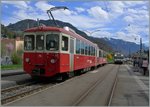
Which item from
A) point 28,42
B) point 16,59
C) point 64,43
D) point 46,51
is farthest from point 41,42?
point 16,59

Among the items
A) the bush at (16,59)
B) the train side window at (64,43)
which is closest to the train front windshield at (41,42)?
the train side window at (64,43)

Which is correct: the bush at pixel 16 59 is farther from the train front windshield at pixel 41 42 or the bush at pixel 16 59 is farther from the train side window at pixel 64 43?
the train side window at pixel 64 43

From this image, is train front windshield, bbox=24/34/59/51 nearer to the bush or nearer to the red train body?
the red train body

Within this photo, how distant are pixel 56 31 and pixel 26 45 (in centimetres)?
205

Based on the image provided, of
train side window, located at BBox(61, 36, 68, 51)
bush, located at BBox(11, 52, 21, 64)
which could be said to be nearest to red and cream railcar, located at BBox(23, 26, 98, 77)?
train side window, located at BBox(61, 36, 68, 51)

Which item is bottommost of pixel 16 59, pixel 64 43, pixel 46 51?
pixel 16 59

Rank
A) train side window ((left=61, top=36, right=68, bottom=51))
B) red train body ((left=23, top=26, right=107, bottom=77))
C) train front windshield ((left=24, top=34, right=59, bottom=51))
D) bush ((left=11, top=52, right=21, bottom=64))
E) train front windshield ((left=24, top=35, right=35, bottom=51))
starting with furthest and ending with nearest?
bush ((left=11, top=52, right=21, bottom=64))
train front windshield ((left=24, top=35, right=35, bottom=51))
train side window ((left=61, top=36, right=68, bottom=51))
train front windshield ((left=24, top=34, right=59, bottom=51))
red train body ((left=23, top=26, right=107, bottom=77))

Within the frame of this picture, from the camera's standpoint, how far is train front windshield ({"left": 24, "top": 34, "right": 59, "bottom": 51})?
2138cm

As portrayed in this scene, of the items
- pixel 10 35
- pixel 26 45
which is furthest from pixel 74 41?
pixel 10 35

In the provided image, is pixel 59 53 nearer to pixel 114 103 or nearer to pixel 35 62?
pixel 35 62

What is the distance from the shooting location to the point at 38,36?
21.9 m

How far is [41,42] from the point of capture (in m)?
21.7

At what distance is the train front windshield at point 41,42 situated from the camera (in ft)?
70.1

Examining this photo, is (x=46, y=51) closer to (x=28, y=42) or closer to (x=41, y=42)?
(x=41, y=42)
